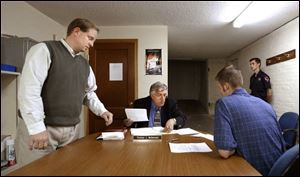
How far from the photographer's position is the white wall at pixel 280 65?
834mm

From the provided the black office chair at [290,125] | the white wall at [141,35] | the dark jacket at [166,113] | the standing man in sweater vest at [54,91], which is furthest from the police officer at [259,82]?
the dark jacket at [166,113]

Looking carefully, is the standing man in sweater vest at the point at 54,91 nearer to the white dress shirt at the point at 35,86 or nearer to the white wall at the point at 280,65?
the white dress shirt at the point at 35,86

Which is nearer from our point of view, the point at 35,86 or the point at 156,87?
the point at 35,86

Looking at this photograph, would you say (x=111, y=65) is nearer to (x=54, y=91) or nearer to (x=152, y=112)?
(x=54, y=91)

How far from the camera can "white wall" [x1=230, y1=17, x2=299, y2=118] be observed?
83 centimetres

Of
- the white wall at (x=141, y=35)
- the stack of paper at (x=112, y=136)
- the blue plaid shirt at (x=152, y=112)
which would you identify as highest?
the white wall at (x=141, y=35)

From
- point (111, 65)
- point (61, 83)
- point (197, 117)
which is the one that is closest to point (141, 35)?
point (111, 65)

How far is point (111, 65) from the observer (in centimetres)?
99

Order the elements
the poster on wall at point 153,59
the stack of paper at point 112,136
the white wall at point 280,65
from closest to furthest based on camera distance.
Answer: the white wall at point 280,65 → the poster on wall at point 153,59 → the stack of paper at point 112,136

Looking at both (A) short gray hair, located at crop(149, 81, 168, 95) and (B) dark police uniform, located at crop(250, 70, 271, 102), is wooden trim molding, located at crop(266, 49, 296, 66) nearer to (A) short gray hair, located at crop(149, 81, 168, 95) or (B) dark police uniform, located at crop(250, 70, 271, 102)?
(B) dark police uniform, located at crop(250, 70, 271, 102)

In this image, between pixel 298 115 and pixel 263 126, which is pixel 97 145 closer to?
pixel 263 126

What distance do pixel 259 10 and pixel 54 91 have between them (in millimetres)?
802

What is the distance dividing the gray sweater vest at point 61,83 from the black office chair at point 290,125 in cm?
76

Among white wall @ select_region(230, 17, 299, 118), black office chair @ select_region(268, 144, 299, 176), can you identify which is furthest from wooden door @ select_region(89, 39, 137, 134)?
black office chair @ select_region(268, 144, 299, 176)
